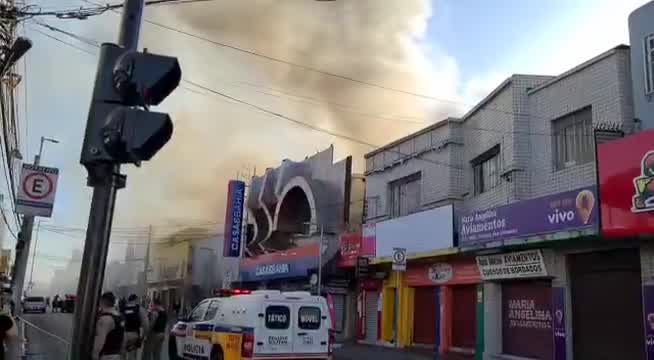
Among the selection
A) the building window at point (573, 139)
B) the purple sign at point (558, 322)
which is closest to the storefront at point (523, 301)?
the purple sign at point (558, 322)

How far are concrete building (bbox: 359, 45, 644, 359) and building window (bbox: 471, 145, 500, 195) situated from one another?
1.9 inches

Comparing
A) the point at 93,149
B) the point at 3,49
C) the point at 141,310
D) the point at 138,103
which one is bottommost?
the point at 141,310

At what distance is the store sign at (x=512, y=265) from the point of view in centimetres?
1638

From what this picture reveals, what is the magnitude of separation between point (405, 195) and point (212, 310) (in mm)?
11272

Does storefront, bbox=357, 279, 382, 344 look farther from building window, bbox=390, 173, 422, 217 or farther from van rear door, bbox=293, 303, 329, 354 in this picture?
van rear door, bbox=293, 303, 329, 354

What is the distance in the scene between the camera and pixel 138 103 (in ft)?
12.6

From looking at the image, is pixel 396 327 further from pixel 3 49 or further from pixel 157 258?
pixel 157 258

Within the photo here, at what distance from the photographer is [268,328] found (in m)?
13.0

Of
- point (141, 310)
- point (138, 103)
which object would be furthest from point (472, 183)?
point (138, 103)

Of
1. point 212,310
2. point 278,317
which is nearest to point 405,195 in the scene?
point 212,310

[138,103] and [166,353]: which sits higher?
[138,103]

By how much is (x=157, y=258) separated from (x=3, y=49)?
58.5m

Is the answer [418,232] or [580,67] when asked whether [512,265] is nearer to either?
[418,232]

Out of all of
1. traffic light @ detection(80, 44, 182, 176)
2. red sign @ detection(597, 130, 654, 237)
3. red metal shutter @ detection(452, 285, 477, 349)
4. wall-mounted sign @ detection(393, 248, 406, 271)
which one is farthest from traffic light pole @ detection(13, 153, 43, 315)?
traffic light @ detection(80, 44, 182, 176)
